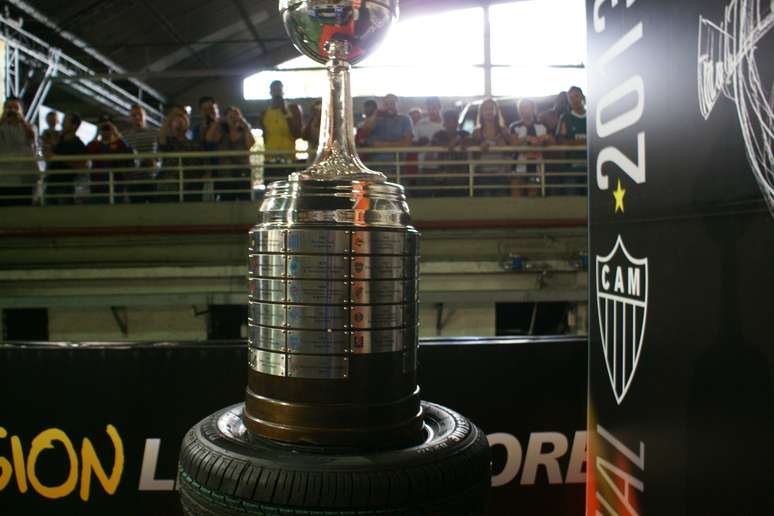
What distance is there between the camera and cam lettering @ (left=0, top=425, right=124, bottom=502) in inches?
89.6

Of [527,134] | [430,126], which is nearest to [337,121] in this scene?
[527,134]

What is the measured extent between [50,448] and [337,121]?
1.90 m

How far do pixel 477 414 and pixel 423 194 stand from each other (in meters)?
4.95

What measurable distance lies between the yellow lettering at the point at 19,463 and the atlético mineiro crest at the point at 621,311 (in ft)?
6.95

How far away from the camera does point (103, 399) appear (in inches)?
91.3

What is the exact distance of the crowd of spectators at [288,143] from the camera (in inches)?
242

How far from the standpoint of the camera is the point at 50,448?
229 cm

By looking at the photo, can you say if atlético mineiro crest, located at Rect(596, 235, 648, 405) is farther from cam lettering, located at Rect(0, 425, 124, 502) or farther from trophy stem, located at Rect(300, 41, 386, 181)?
cam lettering, located at Rect(0, 425, 124, 502)

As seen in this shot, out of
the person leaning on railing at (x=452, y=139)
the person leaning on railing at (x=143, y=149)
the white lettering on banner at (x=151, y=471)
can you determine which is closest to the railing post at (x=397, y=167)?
the person leaning on railing at (x=452, y=139)

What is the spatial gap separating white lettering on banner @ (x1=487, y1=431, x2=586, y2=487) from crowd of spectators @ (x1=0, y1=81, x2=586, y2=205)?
3.85 m

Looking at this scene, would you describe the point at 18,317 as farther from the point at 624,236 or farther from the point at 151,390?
the point at 624,236

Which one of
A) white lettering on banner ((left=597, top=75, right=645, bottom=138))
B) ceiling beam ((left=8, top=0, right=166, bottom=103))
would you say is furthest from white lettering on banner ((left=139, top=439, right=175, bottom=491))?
ceiling beam ((left=8, top=0, right=166, bottom=103))

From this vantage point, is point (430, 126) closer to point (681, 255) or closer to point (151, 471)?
point (151, 471)

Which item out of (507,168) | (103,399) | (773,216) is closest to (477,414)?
(103,399)
